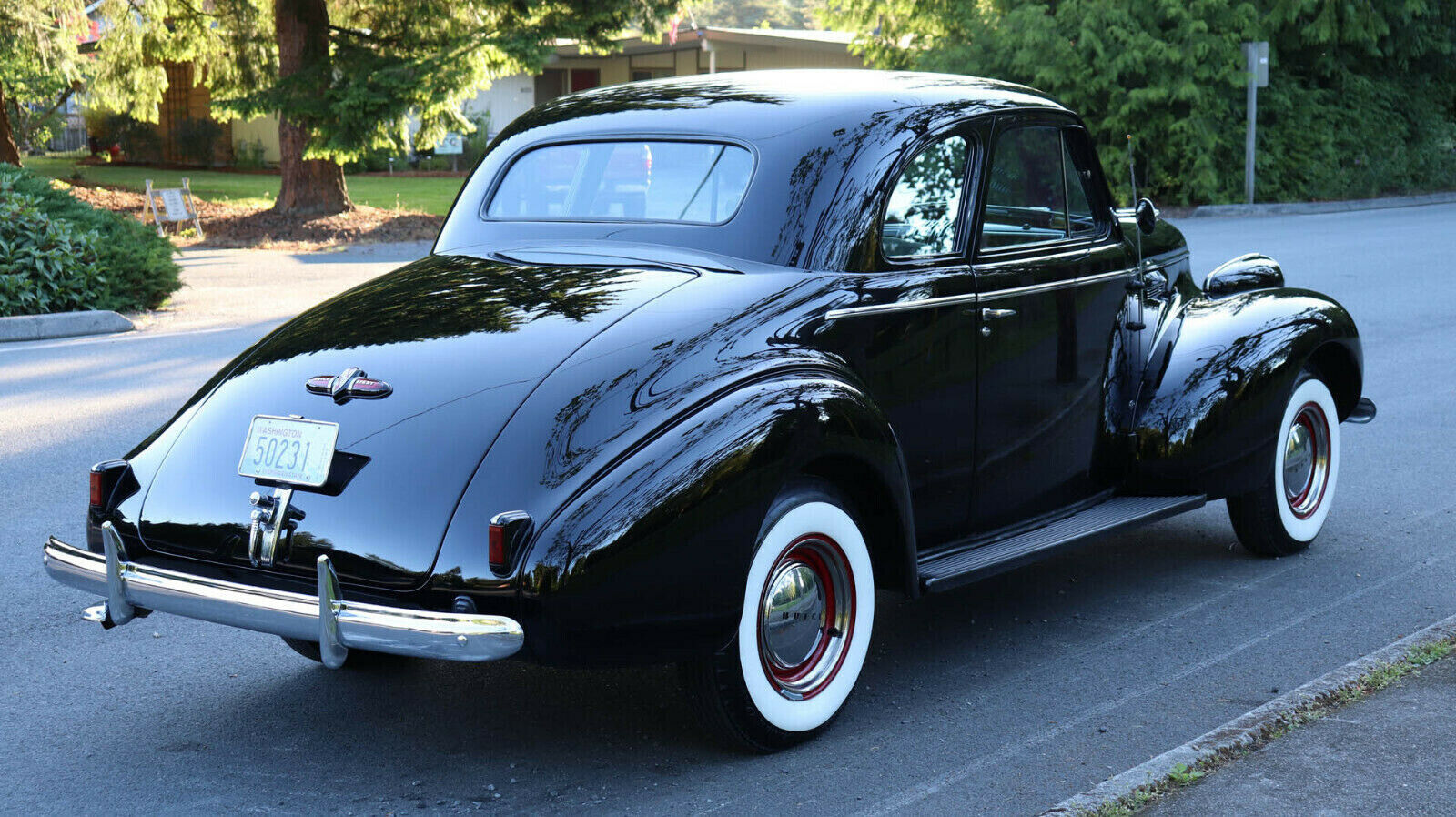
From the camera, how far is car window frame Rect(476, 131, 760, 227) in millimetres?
4383

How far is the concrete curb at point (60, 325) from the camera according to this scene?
11828 mm

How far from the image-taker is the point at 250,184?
33062mm

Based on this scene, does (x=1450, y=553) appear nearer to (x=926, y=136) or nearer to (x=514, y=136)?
A: (x=926, y=136)

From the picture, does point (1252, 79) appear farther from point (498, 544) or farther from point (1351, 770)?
point (498, 544)

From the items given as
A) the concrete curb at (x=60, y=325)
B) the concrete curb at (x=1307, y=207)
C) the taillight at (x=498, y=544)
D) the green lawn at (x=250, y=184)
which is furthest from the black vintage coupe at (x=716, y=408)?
the concrete curb at (x=1307, y=207)

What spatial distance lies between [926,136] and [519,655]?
2.17 metres

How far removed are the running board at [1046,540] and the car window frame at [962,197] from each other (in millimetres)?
892

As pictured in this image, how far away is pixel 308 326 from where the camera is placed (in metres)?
4.16

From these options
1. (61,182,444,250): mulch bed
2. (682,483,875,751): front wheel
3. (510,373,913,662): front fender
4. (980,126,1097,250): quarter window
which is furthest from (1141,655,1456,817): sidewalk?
(61,182,444,250): mulch bed

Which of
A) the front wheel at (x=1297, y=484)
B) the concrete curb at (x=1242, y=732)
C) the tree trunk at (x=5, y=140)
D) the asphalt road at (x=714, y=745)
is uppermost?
the tree trunk at (x=5, y=140)

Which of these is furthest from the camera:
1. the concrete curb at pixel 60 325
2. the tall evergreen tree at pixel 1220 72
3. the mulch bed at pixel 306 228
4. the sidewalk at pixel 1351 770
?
the tall evergreen tree at pixel 1220 72

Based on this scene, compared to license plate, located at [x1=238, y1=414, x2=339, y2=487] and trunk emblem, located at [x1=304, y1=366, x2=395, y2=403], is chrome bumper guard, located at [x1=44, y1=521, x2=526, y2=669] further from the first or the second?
trunk emblem, located at [x1=304, y1=366, x2=395, y2=403]

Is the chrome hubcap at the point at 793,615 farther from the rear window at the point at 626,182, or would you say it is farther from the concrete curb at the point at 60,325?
the concrete curb at the point at 60,325

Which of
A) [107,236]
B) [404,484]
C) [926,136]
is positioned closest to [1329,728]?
[926,136]
